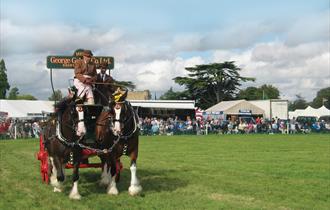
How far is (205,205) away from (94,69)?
405 cm

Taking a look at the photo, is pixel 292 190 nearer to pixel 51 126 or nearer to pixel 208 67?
pixel 51 126

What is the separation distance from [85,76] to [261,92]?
124m

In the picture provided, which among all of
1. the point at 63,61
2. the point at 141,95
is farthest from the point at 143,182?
the point at 141,95

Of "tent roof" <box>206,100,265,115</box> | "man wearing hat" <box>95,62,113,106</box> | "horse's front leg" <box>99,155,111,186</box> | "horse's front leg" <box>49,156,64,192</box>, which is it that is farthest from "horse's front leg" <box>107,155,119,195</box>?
"tent roof" <box>206,100,265,115</box>

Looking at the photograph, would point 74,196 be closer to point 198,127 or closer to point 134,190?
point 134,190

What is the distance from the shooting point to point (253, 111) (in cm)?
7494

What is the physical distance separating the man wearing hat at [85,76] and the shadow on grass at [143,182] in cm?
219

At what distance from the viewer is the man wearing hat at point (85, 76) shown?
36.1ft

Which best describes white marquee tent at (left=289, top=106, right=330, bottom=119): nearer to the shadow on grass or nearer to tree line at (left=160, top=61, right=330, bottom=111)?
tree line at (left=160, top=61, right=330, bottom=111)

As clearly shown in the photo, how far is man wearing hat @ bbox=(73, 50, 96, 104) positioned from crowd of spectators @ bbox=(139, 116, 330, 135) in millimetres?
36609

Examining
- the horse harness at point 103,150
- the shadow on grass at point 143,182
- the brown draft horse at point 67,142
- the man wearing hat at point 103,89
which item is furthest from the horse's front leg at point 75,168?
the man wearing hat at point 103,89

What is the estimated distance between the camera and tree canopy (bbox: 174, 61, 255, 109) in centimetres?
9312

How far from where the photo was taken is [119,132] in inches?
407

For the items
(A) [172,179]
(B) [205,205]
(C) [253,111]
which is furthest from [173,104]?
Result: (B) [205,205]
